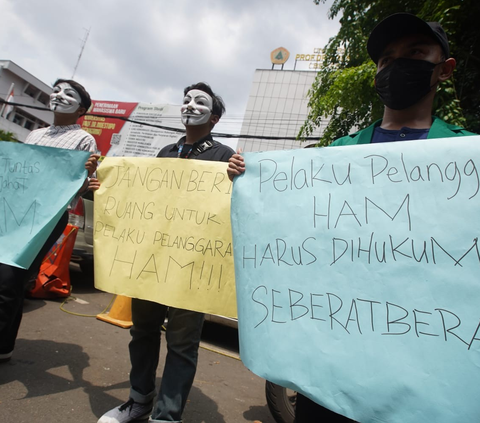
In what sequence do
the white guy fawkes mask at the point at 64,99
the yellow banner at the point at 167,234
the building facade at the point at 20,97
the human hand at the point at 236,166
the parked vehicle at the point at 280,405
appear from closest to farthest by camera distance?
the human hand at the point at 236,166
the yellow banner at the point at 167,234
the parked vehicle at the point at 280,405
the white guy fawkes mask at the point at 64,99
the building facade at the point at 20,97

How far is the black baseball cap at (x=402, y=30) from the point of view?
1.47 metres

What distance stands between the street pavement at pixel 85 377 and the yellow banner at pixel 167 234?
2.71ft

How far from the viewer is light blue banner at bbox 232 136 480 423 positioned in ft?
3.45

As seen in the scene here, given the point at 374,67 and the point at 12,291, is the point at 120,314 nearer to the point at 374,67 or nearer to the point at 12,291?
the point at 12,291

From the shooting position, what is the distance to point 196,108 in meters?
2.39

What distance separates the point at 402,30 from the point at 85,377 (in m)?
2.88

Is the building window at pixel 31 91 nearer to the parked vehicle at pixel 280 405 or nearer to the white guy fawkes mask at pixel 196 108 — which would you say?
the white guy fawkes mask at pixel 196 108

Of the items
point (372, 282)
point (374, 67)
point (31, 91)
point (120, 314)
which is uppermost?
point (31, 91)

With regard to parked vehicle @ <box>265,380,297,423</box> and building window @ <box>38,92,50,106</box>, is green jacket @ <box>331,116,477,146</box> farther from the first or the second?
building window @ <box>38,92,50,106</box>

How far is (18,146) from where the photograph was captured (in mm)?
2453

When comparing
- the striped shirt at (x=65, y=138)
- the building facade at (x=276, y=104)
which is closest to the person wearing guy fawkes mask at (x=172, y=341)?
the striped shirt at (x=65, y=138)

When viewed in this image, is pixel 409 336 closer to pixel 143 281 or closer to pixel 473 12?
pixel 143 281

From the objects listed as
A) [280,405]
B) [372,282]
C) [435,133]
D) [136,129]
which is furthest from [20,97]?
[372,282]

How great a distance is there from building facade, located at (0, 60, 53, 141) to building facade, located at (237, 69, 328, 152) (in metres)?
21.7
